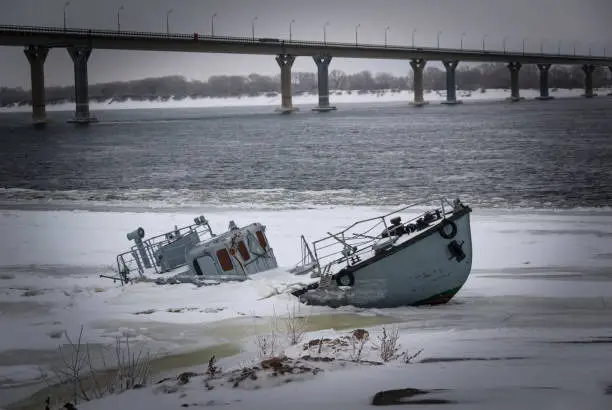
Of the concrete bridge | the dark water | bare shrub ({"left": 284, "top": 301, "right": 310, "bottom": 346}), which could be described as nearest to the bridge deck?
the concrete bridge

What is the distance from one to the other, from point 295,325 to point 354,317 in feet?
5.30

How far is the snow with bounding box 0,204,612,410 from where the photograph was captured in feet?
31.2

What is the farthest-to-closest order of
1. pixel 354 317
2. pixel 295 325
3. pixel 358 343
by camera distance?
1. pixel 354 317
2. pixel 295 325
3. pixel 358 343

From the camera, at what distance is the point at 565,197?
38.2 meters

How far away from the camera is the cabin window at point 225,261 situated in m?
17.5

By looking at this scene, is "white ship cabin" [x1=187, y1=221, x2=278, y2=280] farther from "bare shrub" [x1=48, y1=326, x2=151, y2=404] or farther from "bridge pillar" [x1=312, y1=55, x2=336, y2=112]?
"bridge pillar" [x1=312, y1=55, x2=336, y2=112]

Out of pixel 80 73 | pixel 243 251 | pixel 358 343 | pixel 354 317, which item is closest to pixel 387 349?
pixel 358 343

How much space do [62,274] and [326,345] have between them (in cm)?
1035

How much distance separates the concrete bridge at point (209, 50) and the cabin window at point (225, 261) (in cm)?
8573

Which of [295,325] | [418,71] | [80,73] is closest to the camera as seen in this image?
[295,325]

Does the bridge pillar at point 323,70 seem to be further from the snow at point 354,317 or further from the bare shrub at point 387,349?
the bare shrub at point 387,349

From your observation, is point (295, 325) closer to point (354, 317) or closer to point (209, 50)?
point (354, 317)

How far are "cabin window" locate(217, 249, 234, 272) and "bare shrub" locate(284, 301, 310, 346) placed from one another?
2401mm

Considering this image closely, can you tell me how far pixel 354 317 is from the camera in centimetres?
1517
